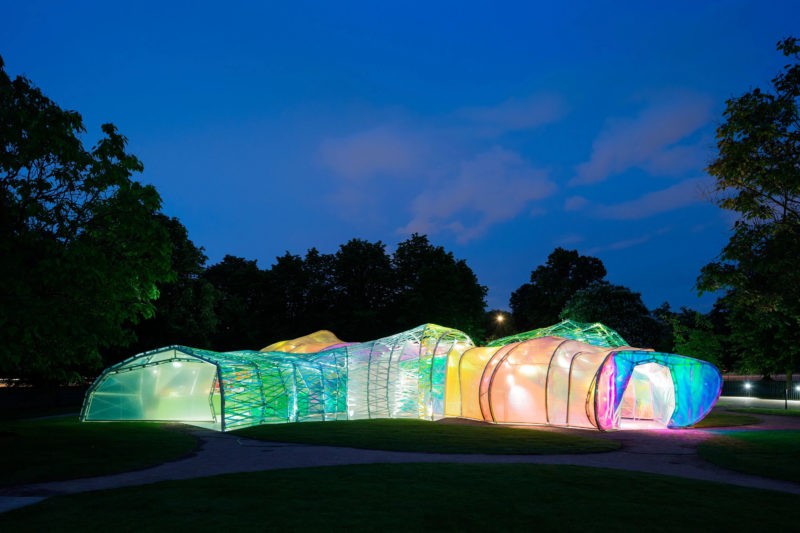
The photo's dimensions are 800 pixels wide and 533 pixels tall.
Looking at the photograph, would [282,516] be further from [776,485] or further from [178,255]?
[178,255]

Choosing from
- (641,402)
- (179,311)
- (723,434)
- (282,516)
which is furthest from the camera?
(179,311)

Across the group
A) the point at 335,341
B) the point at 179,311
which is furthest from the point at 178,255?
the point at 335,341

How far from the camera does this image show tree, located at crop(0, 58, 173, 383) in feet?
50.2

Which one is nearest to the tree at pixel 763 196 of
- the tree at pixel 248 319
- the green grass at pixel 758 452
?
the green grass at pixel 758 452

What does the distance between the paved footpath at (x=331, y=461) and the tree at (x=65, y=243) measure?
12.4 ft

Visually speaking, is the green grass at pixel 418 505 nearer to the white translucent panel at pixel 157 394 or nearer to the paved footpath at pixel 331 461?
the paved footpath at pixel 331 461

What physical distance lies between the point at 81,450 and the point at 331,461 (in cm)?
710

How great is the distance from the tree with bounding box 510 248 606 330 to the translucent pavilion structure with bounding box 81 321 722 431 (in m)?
53.0

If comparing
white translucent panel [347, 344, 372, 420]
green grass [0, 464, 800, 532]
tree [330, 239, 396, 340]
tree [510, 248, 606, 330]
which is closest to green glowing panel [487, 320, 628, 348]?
white translucent panel [347, 344, 372, 420]

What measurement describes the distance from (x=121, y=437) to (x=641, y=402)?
23.0 meters

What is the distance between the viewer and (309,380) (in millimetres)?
33125

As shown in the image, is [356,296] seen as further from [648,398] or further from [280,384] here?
[648,398]

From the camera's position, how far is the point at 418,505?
10.7 m

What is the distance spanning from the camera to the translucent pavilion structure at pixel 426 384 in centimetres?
2767
